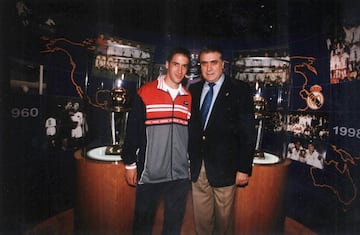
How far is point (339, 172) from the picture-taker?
1.51m

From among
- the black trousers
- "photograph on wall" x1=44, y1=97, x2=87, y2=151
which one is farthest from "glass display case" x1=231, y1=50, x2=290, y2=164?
"photograph on wall" x1=44, y1=97, x2=87, y2=151

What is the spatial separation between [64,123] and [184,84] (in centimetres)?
114

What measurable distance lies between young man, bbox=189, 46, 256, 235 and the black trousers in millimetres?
130

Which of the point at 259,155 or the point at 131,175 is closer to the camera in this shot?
the point at 131,175

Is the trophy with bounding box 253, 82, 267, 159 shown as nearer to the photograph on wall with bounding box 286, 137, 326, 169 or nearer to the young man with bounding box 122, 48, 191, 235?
the photograph on wall with bounding box 286, 137, 326, 169

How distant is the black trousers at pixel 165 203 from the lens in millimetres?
1358

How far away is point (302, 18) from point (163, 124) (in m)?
1.35

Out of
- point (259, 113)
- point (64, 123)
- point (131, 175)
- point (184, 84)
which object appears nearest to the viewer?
point (131, 175)

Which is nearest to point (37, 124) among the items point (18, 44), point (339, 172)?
point (18, 44)

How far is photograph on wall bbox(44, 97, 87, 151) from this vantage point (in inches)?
65.7

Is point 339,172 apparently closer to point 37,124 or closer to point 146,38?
point 146,38

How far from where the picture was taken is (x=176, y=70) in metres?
A: 1.31

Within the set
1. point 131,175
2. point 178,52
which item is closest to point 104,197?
point 131,175

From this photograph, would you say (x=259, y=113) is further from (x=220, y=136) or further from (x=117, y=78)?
(x=117, y=78)
